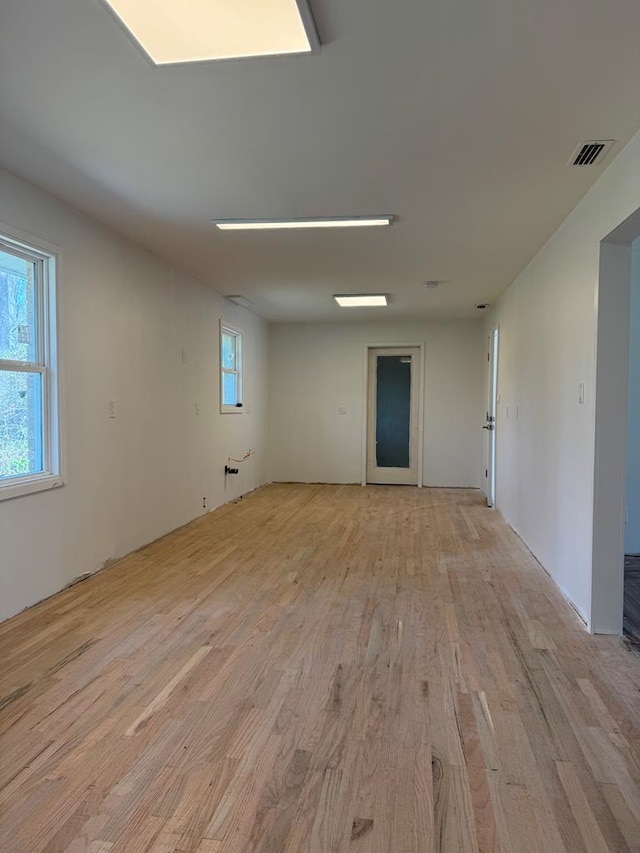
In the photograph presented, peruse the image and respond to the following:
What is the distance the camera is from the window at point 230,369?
6.20 metres

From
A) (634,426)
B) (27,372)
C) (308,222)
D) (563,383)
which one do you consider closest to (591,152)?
(563,383)

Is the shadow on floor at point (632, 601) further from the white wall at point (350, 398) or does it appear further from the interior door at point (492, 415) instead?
the white wall at point (350, 398)

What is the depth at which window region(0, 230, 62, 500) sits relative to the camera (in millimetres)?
2947

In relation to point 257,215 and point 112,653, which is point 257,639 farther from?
point 257,215

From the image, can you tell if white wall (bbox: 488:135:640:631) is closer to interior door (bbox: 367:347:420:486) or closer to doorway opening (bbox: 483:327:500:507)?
doorway opening (bbox: 483:327:500:507)

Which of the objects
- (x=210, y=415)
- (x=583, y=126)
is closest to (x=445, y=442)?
(x=210, y=415)

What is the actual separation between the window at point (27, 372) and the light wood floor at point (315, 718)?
2.59 feet

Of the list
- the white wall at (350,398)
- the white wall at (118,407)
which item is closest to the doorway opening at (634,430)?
the white wall at (350,398)

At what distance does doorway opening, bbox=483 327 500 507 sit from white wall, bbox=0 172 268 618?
316 centimetres

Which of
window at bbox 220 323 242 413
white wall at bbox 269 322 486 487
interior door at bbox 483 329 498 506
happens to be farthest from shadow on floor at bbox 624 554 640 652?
window at bbox 220 323 242 413

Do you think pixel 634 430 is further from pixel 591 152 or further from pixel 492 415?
pixel 591 152

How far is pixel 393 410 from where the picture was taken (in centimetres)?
786

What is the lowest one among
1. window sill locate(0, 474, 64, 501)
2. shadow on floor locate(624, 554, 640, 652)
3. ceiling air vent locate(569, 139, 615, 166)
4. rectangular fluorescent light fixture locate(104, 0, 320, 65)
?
shadow on floor locate(624, 554, 640, 652)

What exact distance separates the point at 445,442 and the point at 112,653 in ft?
19.4
